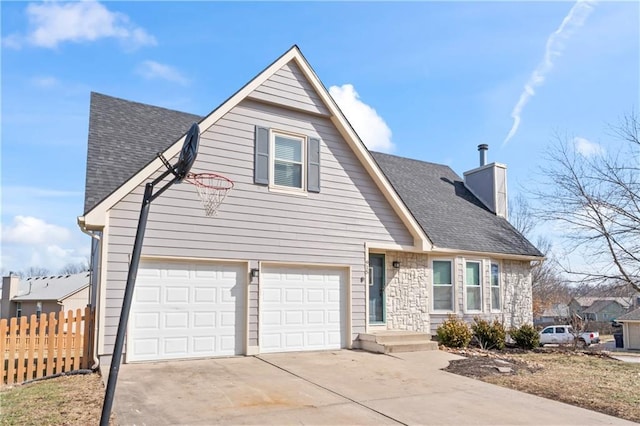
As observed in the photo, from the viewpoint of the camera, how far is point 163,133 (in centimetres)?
1262

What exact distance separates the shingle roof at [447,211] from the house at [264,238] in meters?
0.40

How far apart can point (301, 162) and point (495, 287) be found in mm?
8261

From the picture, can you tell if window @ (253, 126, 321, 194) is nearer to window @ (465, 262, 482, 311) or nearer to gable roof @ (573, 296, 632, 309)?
window @ (465, 262, 482, 311)

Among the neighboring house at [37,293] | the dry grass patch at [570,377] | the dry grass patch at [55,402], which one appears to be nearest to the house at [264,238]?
the dry grass patch at [55,402]

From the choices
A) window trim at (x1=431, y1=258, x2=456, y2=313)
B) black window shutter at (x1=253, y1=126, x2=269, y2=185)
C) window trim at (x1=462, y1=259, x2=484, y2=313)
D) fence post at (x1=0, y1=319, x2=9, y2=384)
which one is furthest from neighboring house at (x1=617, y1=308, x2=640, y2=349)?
fence post at (x1=0, y1=319, x2=9, y2=384)

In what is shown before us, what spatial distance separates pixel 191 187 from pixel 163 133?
3112mm

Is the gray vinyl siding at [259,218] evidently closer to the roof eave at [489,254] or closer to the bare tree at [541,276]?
the roof eave at [489,254]

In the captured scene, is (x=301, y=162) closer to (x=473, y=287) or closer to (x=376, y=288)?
(x=376, y=288)

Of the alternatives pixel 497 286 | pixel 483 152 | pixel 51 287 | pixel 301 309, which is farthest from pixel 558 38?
pixel 51 287

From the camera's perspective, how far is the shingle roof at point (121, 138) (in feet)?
33.1

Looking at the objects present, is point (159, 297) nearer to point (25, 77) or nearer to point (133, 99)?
point (25, 77)

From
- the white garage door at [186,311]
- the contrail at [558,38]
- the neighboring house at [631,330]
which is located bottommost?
the neighboring house at [631,330]

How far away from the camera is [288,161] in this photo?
1167cm

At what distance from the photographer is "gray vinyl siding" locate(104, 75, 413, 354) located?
9648 mm
